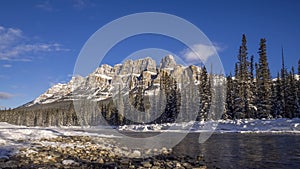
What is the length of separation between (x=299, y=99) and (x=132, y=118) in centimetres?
4878

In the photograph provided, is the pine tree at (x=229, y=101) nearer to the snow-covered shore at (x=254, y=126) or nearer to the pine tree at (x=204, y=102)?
the pine tree at (x=204, y=102)

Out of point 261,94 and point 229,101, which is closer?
point 261,94

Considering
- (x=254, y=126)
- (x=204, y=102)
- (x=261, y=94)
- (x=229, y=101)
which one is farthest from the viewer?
(x=229, y=101)

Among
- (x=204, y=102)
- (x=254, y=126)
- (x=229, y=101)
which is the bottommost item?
(x=254, y=126)

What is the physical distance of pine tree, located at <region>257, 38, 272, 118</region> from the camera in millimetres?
45125

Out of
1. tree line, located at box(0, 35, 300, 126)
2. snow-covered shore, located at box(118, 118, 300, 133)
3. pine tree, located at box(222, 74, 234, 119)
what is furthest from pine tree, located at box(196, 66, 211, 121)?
snow-covered shore, located at box(118, 118, 300, 133)

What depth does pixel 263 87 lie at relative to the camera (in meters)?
47.7

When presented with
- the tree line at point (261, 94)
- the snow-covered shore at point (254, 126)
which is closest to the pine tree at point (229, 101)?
the tree line at point (261, 94)

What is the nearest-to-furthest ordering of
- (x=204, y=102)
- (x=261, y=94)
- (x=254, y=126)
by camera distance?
1. (x=254, y=126)
2. (x=261, y=94)
3. (x=204, y=102)

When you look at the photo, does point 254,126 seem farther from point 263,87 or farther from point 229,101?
point 229,101

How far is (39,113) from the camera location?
154875 millimetres

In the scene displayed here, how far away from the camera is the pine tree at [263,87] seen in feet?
148

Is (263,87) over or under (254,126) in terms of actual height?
over

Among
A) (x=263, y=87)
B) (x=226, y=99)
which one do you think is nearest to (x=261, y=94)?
(x=263, y=87)
